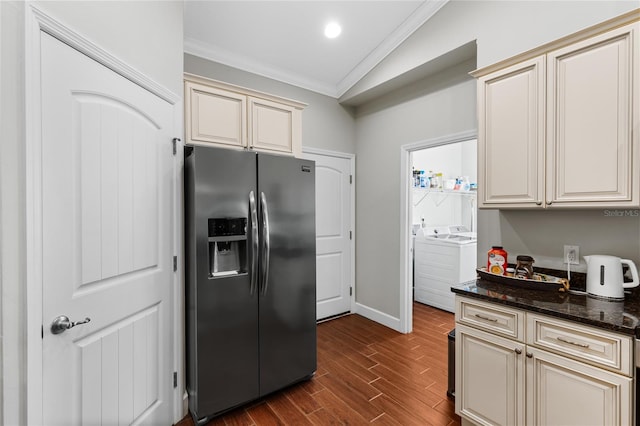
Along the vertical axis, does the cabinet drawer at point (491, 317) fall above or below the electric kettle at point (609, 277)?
below

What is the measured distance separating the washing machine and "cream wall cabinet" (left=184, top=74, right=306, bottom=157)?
255cm

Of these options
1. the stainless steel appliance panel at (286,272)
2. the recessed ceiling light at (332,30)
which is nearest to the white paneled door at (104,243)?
the stainless steel appliance panel at (286,272)

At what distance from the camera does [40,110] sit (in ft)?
3.72

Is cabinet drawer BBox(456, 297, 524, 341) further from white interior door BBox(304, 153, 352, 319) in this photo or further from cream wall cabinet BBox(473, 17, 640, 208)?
white interior door BBox(304, 153, 352, 319)

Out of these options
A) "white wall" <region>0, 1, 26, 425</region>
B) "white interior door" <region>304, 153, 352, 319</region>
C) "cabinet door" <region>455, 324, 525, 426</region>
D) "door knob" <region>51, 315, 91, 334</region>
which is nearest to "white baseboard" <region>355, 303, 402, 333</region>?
"white interior door" <region>304, 153, 352, 319</region>

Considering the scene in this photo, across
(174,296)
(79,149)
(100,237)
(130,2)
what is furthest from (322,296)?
(130,2)

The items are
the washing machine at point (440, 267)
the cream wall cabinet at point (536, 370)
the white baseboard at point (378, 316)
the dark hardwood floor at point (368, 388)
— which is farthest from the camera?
the washing machine at point (440, 267)

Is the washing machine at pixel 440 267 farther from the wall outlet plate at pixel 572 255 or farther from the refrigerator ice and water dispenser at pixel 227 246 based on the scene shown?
the refrigerator ice and water dispenser at pixel 227 246

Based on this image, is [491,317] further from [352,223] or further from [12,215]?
[352,223]

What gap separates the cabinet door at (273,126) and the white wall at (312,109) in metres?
0.78

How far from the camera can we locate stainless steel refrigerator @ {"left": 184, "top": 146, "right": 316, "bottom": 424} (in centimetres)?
189

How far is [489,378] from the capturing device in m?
1.70

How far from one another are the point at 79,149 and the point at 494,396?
2468 mm

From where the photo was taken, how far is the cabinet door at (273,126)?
2398mm
